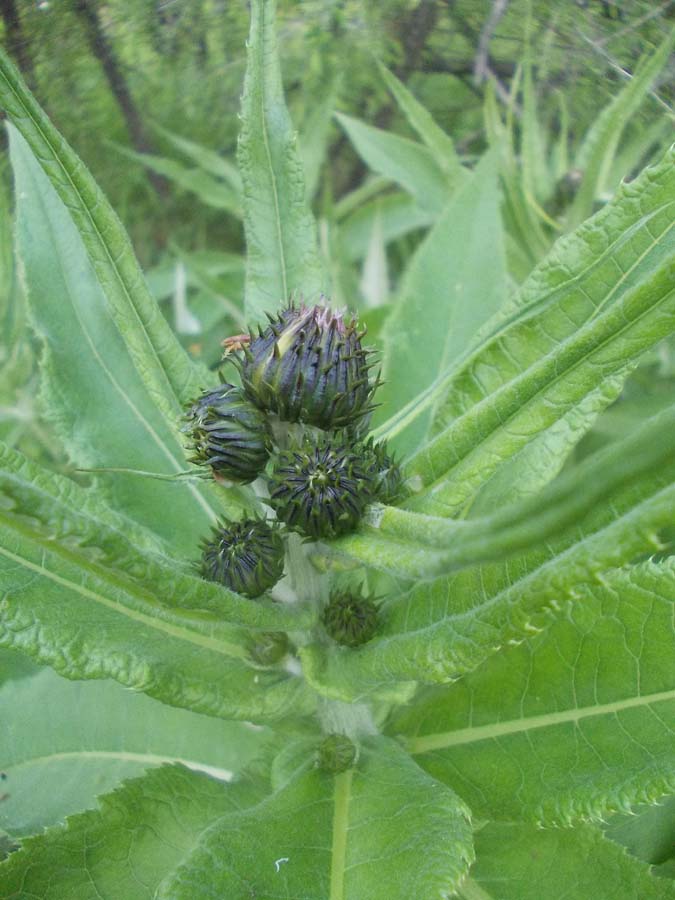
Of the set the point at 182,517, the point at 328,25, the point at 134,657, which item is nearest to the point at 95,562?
the point at 134,657

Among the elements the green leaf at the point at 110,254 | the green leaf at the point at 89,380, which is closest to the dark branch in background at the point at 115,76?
the green leaf at the point at 89,380

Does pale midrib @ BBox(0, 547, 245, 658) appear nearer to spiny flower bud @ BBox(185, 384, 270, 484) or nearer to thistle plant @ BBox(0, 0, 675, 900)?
thistle plant @ BBox(0, 0, 675, 900)

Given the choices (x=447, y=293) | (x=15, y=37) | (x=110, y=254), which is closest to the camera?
(x=110, y=254)

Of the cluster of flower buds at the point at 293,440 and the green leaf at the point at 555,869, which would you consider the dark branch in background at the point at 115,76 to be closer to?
the cluster of flower buds at the point at 293,440

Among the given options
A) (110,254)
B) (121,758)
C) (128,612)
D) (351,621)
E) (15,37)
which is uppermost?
(15,37)

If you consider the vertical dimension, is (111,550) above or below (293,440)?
above

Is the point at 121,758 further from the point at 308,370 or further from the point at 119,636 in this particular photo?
the point at 308,370

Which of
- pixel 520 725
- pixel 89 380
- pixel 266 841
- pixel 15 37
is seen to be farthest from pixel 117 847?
pixel 15 37
